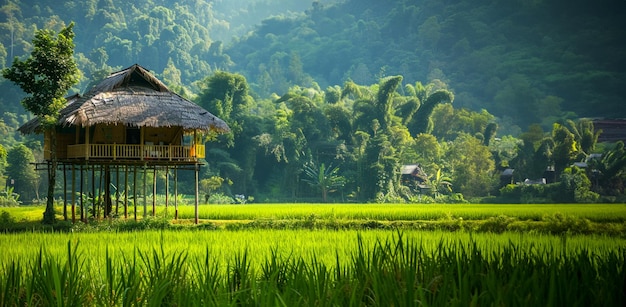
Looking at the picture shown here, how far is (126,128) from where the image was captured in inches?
858

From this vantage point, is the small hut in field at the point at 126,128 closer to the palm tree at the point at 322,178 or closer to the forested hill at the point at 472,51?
the palm tree at the point at 322,178

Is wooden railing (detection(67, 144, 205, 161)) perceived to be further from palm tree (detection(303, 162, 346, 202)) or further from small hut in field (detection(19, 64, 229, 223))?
palm tree (detection(303, 162, 346, 202))

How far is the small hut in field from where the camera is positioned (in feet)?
66.1

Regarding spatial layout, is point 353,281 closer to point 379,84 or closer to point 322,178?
point 322,178

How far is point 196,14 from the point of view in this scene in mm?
113500

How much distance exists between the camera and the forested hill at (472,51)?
73.5 meters

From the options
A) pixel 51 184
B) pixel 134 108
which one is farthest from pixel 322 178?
pixel 51 184

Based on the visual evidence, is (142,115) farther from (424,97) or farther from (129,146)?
(424,97)

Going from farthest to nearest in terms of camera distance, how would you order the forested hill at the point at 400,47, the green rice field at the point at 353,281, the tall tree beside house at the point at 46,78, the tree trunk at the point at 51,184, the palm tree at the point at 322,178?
the forested hill at the point at 400,47, the palm tree at the point at 322,178, the tall tree beside house at the point at 46,78, the tree trunk at the point at 51,184, the green rice field at the point at 353,281

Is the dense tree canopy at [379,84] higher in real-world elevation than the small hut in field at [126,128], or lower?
higher

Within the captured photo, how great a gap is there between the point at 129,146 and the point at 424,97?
1520 inches

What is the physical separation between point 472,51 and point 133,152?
68.6m

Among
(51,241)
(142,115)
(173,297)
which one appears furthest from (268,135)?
(173,297)

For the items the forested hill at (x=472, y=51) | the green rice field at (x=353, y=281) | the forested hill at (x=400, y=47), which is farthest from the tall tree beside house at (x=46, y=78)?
the forested hill at (x=472, y=51)
